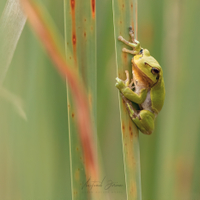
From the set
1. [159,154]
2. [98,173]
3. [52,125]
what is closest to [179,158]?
[159,154]

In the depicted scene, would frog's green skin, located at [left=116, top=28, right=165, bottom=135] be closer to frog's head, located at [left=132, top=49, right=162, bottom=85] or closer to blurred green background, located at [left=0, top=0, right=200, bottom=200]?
frog's head, located at [left=132, top=49, right=162, bottom=85]

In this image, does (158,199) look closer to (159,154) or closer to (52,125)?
(159,154)

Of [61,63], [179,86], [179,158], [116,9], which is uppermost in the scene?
[116,9]

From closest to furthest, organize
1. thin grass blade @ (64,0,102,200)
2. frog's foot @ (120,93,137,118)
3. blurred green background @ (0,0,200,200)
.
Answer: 1. thin grass blade @ (64,0,102,200)
2. frog's foot @ (120,93,137,118)
3. blurred green background @ (0,0,200,200)
